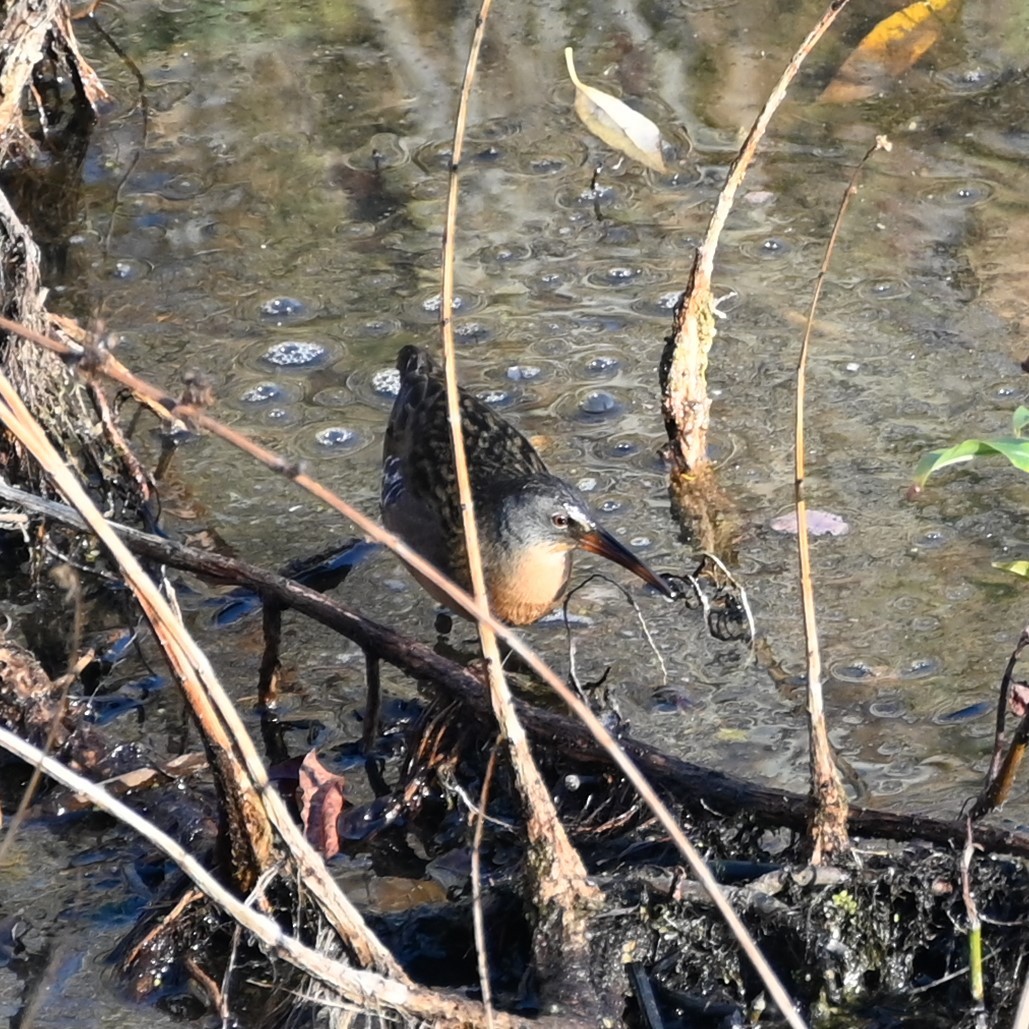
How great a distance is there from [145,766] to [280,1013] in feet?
2.30

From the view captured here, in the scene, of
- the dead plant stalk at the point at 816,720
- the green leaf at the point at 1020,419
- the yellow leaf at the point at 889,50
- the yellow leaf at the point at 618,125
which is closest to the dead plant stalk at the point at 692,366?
the yellow leaf at the point at 618,125

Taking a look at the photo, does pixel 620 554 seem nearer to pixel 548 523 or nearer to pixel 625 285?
pixel 548 523

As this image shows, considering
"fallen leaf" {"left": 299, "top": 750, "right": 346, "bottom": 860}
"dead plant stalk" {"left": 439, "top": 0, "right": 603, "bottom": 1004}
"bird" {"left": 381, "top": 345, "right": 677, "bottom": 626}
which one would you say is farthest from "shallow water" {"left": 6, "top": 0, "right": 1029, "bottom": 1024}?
"dead plant stalk" {"left": 439, "top": 0, "right": 603, "bottom": 1004}

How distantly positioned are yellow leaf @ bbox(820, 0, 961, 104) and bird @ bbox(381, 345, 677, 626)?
233 cm

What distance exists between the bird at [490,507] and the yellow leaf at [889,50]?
2326 mm

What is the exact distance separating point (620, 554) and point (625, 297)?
1450 millimetres

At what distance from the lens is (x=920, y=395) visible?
14.5ft

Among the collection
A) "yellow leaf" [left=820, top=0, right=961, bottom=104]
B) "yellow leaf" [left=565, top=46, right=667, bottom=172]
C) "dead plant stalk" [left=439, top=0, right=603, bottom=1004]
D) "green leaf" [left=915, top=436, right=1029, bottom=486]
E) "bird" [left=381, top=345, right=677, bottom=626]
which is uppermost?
"green leaf" [left=915, top=436, right=1029, bottom=486]

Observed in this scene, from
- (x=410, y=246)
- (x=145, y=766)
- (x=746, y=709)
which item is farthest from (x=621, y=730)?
(x=410, y=246)

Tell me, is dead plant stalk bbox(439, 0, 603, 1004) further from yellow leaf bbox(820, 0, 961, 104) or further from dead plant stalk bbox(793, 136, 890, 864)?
yellow leaf bbox(820, 0, 961, 104)

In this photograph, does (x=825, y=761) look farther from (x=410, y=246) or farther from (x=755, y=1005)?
(x=410, y=246)

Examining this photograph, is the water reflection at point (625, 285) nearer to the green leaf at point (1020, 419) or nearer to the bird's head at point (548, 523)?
the bird's head at point (548, 523)

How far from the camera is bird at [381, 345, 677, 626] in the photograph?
3.81m

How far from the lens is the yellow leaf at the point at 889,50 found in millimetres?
5918
